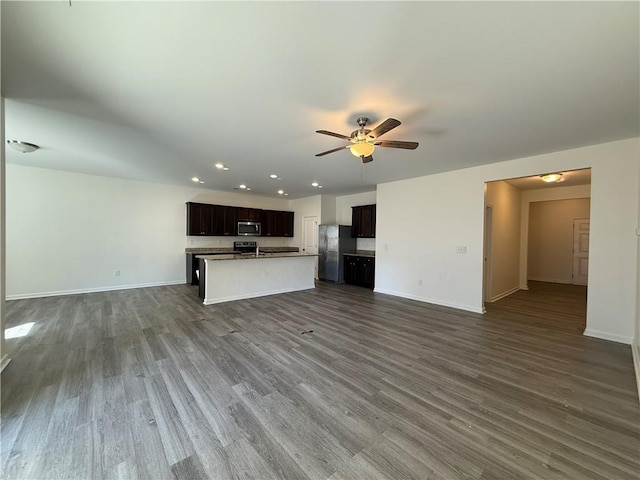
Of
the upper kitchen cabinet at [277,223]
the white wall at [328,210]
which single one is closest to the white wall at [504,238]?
the white wall at [328,210]

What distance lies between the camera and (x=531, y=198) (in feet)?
23.2

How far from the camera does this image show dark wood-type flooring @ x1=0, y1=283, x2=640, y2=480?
4.87 feet

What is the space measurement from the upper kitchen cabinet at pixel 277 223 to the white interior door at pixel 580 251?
8.85 meters

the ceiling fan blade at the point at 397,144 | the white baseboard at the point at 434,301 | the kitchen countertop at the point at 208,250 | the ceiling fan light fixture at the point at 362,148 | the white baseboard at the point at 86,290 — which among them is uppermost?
the ceiling fan blade at the point at 397,144

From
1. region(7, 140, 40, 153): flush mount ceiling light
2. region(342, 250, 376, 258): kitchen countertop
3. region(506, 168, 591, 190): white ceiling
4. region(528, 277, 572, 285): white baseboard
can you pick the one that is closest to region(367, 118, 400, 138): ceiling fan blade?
region(506, 168, 591, 190): white ceiling

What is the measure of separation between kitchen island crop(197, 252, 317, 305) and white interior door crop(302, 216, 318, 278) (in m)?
1.64

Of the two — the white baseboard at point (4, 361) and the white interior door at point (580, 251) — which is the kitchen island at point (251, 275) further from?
the white interior door at point (580, 251)

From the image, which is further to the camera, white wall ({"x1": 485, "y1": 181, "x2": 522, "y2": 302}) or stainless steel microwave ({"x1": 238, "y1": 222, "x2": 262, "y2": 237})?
stainless steel microwave ({"x1": 238, "y1": 222, "x2": 262, "y2": 237})

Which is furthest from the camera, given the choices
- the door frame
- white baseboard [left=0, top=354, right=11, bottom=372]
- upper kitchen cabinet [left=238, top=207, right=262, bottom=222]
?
upper kitchen cabinet [left=238, top=207, right=262, bottom=222]

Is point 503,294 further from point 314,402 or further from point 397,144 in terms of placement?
point 314,402

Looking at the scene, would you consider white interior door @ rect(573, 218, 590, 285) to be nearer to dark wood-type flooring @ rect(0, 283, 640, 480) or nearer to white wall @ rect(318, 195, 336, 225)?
dark wood-type flooring @ rect(0, 283, 640, 480)

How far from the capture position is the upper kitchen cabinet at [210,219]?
6.91 meters

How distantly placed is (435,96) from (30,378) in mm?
4678

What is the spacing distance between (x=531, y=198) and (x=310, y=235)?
265 inches
